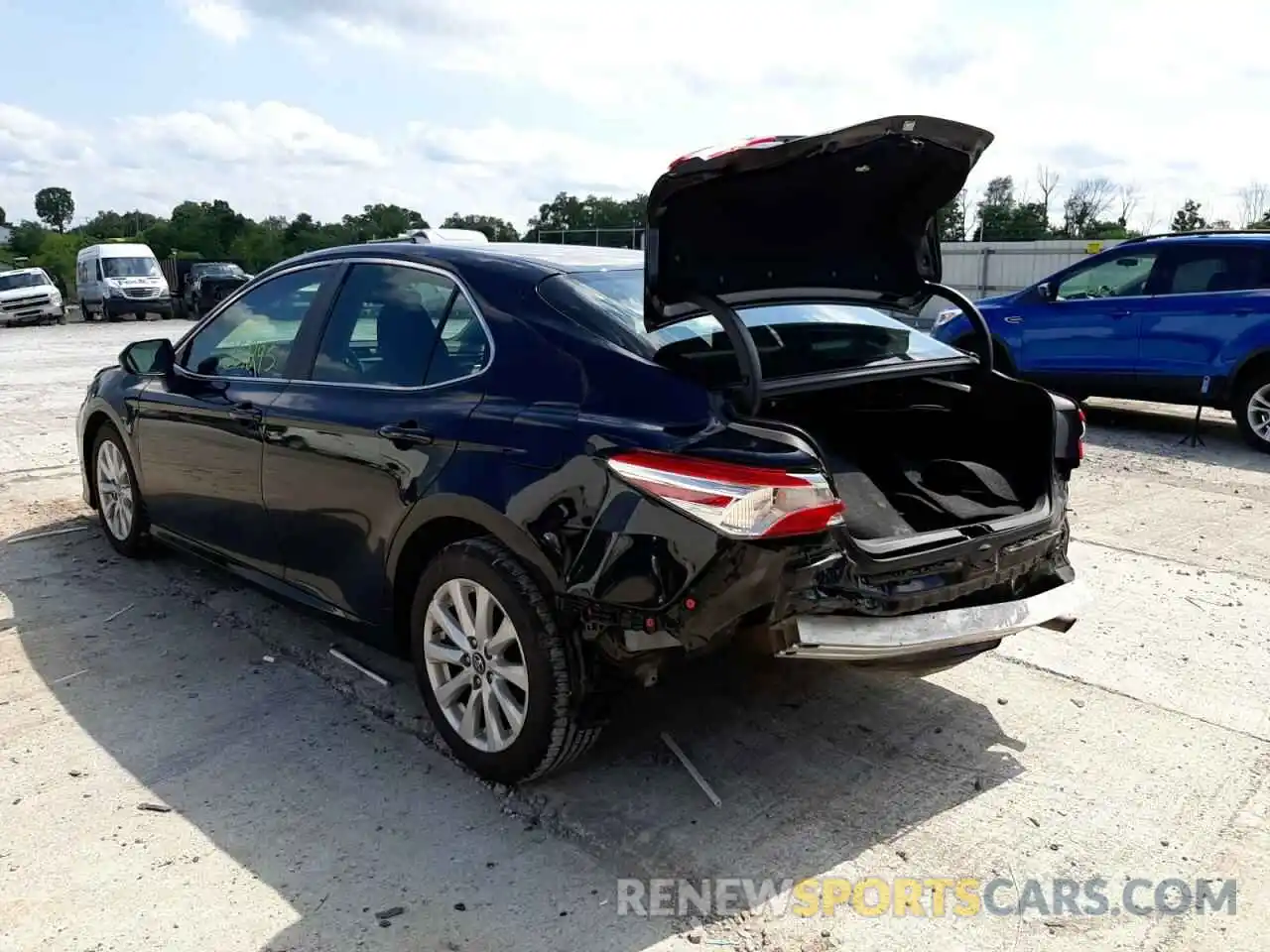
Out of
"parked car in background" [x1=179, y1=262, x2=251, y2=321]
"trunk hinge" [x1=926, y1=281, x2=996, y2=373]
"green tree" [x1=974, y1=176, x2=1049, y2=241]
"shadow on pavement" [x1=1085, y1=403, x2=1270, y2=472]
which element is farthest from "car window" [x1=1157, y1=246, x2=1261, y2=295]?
"parked car in background" [x1=179, y1=262, x2=251, y2=321]

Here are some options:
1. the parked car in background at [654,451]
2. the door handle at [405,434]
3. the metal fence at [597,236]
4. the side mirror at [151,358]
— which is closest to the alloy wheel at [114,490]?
the side mirror at [151,358]

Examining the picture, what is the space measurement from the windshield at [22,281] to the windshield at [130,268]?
65.5 inches

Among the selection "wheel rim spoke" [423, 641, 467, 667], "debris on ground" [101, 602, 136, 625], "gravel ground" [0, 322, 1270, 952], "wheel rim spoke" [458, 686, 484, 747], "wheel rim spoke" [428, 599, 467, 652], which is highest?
"wheel rim spoke" [428, 599, 467, 652]

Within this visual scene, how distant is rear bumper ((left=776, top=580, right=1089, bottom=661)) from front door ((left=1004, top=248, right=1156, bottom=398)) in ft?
23.2

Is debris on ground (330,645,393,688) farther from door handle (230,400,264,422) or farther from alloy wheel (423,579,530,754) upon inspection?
door handle (230,400,264,422)

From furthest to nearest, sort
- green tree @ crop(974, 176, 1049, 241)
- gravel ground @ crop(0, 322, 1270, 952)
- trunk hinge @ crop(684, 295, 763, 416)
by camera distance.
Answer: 1. green tree @ crop(974, 176, 1049, 241)
2. trunk hinge @ crop(684, 295, 763, 416)
3. gravel ground @ crop(0, 322, 1270, 952)

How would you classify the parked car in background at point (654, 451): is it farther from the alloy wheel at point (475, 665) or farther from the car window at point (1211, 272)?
the car window at point (1211, 272)

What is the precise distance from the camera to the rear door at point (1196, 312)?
8953 mm

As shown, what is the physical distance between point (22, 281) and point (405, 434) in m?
31.7

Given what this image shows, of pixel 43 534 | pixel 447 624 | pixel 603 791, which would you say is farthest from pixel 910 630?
pixel 43 534

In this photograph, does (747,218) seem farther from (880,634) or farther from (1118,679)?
(1118,679)

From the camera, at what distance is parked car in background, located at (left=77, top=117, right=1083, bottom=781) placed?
2857 millimetres

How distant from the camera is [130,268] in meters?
31.3

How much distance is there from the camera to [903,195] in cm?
373
